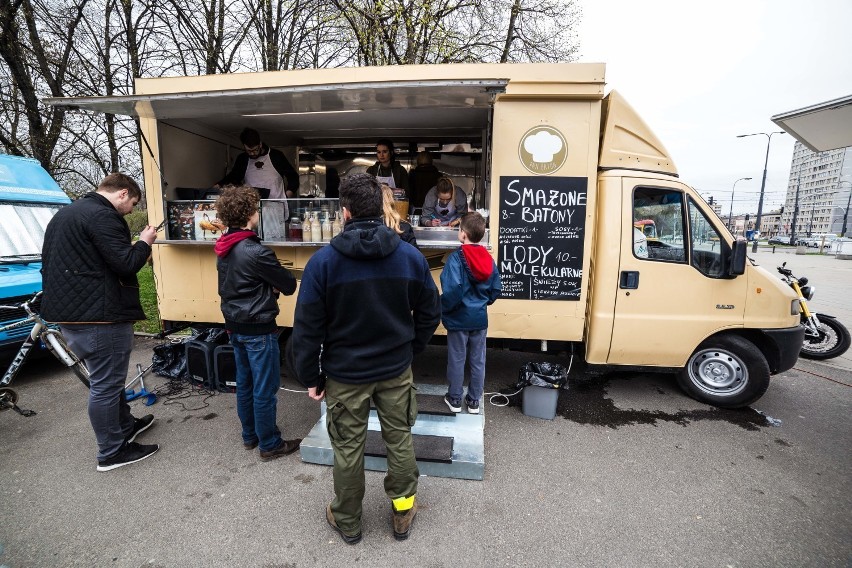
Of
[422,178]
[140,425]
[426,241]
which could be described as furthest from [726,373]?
[140,425]

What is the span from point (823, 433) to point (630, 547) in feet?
8.91

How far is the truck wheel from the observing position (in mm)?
3867

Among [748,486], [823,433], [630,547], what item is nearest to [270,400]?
[630,547]

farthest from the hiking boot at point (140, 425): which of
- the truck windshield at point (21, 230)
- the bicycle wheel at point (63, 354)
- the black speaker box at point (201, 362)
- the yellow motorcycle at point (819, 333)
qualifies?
the yellow motorcycle at point (819, 333)

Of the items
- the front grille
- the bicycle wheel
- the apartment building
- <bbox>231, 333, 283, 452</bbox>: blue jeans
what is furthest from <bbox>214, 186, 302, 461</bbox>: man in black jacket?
the apartment building

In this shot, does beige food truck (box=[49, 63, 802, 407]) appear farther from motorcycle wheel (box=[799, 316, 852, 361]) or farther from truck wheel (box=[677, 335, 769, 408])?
motorcycle wheel (box=[799, 316, 852, 361])

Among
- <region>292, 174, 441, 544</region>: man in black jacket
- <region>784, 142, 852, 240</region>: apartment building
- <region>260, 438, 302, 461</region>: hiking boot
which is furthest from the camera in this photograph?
<region>784, 142, 852, 240</region>: apartment building

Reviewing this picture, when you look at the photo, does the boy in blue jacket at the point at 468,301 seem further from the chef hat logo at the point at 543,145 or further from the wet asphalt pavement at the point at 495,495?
the chef hat logo at the point at 543,145

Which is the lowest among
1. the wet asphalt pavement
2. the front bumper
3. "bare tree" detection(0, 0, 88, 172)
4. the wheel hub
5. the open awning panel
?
the wet asphalt pavement

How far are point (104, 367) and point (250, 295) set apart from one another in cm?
113

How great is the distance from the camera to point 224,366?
4281 millimetres

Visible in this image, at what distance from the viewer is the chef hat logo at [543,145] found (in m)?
3.67

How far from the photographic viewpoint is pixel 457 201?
197 inches

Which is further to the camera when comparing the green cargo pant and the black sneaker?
the black sneaker
